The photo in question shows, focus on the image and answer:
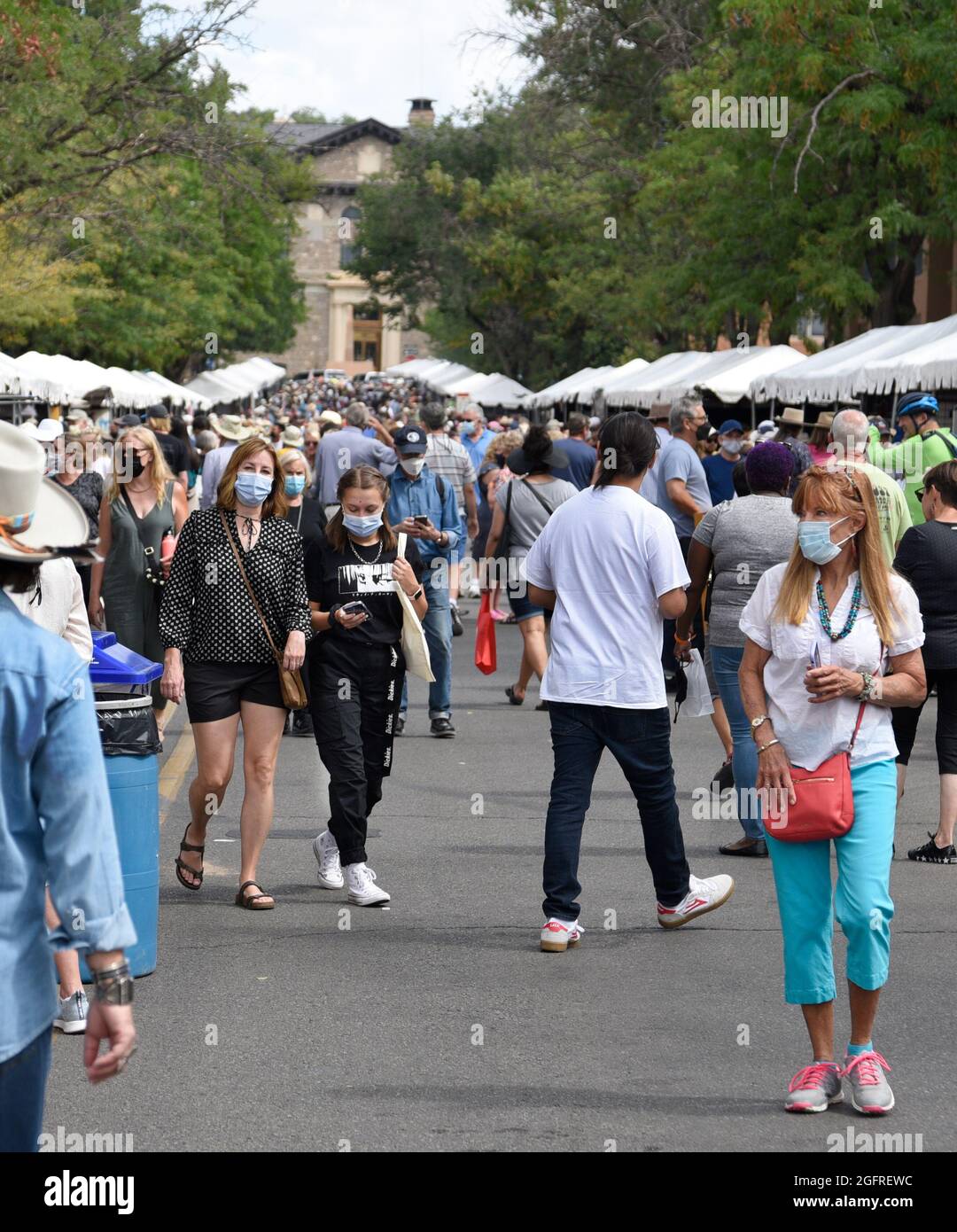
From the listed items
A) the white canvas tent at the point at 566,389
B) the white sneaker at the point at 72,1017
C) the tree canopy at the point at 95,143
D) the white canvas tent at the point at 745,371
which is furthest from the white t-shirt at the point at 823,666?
the white canvas tent at the point at 566,389

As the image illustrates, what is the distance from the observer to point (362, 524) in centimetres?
766

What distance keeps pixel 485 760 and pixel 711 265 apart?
2254 centimetres

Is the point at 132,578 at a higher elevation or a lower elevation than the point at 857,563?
lower

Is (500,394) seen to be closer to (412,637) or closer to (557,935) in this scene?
(412,637)

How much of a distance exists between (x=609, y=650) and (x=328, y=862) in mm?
1741

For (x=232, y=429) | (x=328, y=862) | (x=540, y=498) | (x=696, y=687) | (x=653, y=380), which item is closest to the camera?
(x=328, y=862)

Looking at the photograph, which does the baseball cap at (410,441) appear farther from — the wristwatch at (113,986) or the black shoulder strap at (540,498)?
the wristwatch at (113,986)

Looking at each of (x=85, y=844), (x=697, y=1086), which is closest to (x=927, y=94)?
(x=697, y=1086)

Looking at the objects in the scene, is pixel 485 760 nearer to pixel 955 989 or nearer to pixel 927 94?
pixel 955 989

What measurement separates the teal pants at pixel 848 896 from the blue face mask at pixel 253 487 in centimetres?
296

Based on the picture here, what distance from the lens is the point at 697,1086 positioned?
17.3 feet

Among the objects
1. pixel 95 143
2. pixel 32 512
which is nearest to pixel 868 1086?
pixel 32 512

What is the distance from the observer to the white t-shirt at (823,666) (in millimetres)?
5082

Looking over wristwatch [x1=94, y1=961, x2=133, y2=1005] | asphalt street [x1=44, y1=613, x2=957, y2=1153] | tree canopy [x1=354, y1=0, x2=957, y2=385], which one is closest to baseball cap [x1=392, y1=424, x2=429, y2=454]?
asphalt street [x1=44, y1=613, x2=957, y2=1153]
